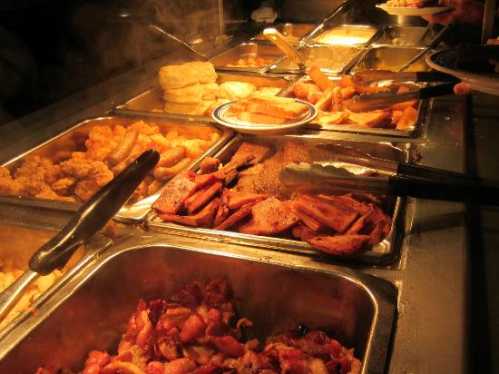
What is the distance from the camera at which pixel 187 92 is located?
2959 mm

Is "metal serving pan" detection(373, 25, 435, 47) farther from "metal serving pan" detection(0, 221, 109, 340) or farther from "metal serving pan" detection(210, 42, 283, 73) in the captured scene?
"metal serving pan" detection(0, 221, 109, 340)

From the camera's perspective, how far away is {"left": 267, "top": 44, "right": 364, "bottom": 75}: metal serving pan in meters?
3.39

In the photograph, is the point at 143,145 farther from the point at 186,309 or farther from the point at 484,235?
the point at 484,235

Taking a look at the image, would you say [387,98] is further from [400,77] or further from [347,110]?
[400,77]

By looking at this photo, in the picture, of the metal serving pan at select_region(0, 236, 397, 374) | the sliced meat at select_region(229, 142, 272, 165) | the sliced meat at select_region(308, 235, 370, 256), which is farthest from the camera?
the sliced meat at select_region(229, 142, 272, 165)

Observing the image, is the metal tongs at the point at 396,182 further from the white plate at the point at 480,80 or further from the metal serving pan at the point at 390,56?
the metal serving pan at the point at 390,56

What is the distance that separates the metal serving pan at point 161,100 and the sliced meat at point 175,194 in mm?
808

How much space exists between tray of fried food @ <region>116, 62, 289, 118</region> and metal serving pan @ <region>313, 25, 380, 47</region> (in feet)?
5.33

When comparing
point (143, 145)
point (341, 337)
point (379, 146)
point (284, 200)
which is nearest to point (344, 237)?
point (341, 337)

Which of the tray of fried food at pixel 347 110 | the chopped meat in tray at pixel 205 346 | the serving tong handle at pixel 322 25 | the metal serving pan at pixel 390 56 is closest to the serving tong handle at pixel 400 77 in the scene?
the tray of fried food at pixel 347 110

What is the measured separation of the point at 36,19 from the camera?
141 inches

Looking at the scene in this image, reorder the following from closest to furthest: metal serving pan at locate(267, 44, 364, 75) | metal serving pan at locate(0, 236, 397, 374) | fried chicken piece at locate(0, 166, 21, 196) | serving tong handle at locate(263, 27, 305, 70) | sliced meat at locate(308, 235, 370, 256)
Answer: metal serving pan at locate(0, 236, 397, 374) < sliced meat at locate(308, 235, 370, 256) < fried chicken piece at locate(0, 166, 21, 196) < serving tong handle at locate(263, 27, 305, 70) < metal serving pan at locate(267, 44, 364, 75)

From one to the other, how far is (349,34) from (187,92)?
7.93 feet

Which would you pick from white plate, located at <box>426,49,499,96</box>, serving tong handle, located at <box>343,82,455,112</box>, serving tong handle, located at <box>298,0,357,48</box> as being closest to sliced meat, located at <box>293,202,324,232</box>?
white plate, located at <box>426,49,499,96</box>
